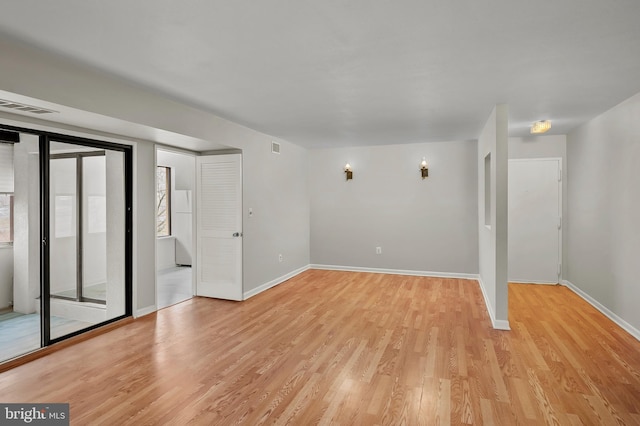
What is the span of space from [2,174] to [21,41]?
4.43 feet

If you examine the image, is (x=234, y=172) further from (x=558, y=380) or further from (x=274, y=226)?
(x=558, y=380)

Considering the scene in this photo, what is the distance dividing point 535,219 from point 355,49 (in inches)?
190

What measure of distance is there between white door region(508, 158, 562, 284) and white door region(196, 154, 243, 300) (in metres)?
4.46

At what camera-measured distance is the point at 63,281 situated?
3.53m

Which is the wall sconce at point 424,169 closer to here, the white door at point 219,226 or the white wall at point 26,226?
the white door at point 219,226

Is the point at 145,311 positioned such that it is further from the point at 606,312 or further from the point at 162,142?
the point at 606,312

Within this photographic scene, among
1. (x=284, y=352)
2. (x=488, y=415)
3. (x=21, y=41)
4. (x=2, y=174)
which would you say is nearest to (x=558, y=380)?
(x=488, y=415)

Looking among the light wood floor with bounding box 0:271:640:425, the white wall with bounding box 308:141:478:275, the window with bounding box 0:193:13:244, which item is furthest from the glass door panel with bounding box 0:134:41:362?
the white wall with bounding box 308:141:478:275

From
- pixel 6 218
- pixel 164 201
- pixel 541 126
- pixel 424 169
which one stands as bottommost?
pixel 6 218

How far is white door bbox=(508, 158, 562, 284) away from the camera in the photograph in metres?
5.68

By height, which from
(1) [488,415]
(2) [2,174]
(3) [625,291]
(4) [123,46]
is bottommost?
(1) [488,415]

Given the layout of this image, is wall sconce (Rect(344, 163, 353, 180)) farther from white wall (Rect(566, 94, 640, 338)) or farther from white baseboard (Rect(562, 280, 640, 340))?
white baseboard (Rect(562, 280, 640, 340))

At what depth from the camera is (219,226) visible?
5070 millimetres
